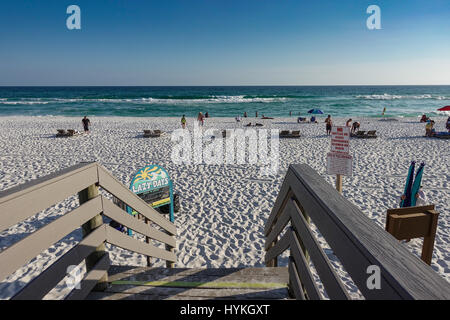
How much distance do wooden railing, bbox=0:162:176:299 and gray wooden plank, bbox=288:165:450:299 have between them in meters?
1.52

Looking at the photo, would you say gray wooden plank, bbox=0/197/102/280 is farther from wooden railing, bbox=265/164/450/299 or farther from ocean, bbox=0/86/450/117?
ocean, bbox=0/86/450/117

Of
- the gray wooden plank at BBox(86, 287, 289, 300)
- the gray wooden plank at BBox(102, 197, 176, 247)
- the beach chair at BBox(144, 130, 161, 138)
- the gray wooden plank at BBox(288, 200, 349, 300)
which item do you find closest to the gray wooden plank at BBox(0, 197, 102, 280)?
the gray wooden plank at BBox(102, 197, 176, 247)

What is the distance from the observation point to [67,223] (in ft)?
5.64

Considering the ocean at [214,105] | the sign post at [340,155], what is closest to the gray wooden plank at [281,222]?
the sign post at [340,155]

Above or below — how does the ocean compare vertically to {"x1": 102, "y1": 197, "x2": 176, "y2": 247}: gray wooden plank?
above

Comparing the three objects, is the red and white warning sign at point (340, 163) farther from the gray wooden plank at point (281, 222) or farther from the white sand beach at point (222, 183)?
the gray wooden plank at point (281, 222)

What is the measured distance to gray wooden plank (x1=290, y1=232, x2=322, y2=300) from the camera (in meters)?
1.49

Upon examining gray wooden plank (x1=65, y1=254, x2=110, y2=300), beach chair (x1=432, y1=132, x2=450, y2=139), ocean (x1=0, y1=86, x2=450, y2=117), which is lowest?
gray wooden plank (x1=65, y1=254, x2=110, y2=300)

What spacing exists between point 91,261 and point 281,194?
70.8 inches

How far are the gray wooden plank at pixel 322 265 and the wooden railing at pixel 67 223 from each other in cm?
149

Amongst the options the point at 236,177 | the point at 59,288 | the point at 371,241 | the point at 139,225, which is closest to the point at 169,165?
the point at 236,177

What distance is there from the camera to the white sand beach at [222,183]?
5.36 meters

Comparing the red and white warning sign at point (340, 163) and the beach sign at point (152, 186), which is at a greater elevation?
the red and white warning sign at point (340, 163)
